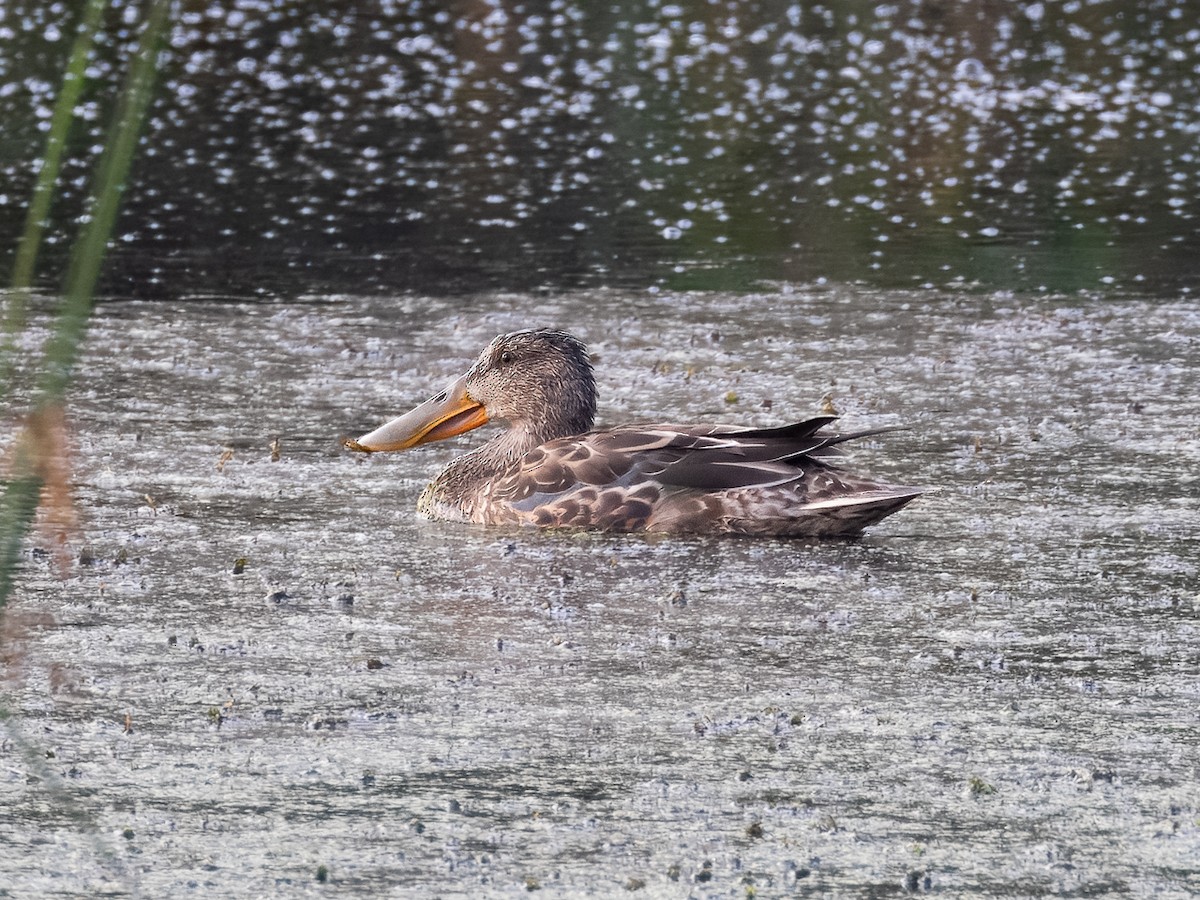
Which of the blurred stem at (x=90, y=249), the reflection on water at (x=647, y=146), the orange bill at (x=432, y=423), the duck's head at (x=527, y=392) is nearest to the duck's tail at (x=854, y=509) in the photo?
the duck's head at (x=527, y=392)

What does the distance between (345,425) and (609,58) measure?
1783 centimetres

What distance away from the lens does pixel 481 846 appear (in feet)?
15.7

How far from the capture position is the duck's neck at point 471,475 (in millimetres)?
8180

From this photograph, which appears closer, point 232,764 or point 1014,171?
point 232,764

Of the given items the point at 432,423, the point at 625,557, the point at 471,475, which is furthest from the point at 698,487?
the point at 432,423

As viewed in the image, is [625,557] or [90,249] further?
[625,557]

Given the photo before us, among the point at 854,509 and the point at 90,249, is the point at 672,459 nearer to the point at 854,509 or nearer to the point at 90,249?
the point at 854,509

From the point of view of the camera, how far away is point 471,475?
27.3 ft

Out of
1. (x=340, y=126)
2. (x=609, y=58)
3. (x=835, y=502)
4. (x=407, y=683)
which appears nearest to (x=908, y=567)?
(x=835, y=502)

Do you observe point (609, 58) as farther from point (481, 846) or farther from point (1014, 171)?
point (481, 846)

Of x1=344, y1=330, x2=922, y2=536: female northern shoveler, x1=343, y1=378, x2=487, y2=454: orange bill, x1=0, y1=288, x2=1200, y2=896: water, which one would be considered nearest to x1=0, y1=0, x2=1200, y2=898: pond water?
x1=0, y1=288, x2=1200, y2=896: water

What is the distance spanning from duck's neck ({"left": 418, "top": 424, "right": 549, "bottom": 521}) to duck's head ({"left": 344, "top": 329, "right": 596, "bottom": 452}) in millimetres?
51

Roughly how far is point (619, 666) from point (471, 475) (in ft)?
7.28

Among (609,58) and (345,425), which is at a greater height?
(609,58)
